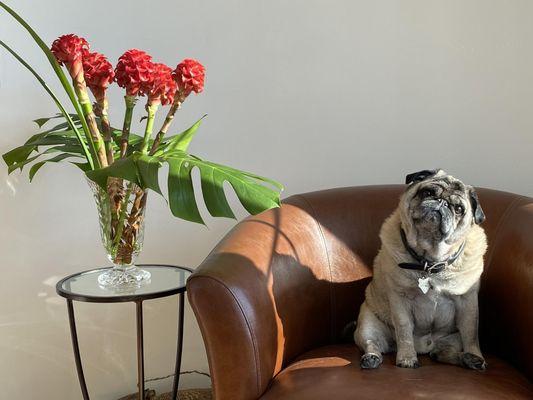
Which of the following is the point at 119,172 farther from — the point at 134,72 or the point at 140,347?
the point at 140,347

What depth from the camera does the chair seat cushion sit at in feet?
5.47

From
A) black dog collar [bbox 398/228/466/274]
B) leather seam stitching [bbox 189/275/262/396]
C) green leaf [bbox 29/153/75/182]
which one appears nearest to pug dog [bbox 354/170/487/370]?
black dog collar [bbox 398/228/466/274]

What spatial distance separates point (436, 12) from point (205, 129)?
3.31ft

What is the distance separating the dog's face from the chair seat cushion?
37 centimetres

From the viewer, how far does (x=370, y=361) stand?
6.12ft

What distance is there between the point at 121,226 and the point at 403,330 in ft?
2.98

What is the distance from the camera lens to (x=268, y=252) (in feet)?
6.64

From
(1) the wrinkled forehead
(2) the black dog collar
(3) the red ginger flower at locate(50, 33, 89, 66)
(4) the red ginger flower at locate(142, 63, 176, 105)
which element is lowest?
(2) the black dog collar

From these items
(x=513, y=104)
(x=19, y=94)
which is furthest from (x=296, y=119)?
(x=19, y=94)

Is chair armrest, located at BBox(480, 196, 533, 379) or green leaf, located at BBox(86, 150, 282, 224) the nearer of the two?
green leaf, located at BBox(86, 150, 282, 224)

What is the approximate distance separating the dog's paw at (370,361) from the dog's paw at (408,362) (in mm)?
52

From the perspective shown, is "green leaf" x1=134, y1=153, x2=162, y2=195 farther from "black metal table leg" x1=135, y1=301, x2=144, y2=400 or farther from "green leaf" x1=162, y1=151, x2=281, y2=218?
"black metal table leg" x1=135, y1=301, x2=144, y2=400

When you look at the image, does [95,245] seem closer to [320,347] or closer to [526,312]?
[320,347]

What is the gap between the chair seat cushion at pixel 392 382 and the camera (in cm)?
167
